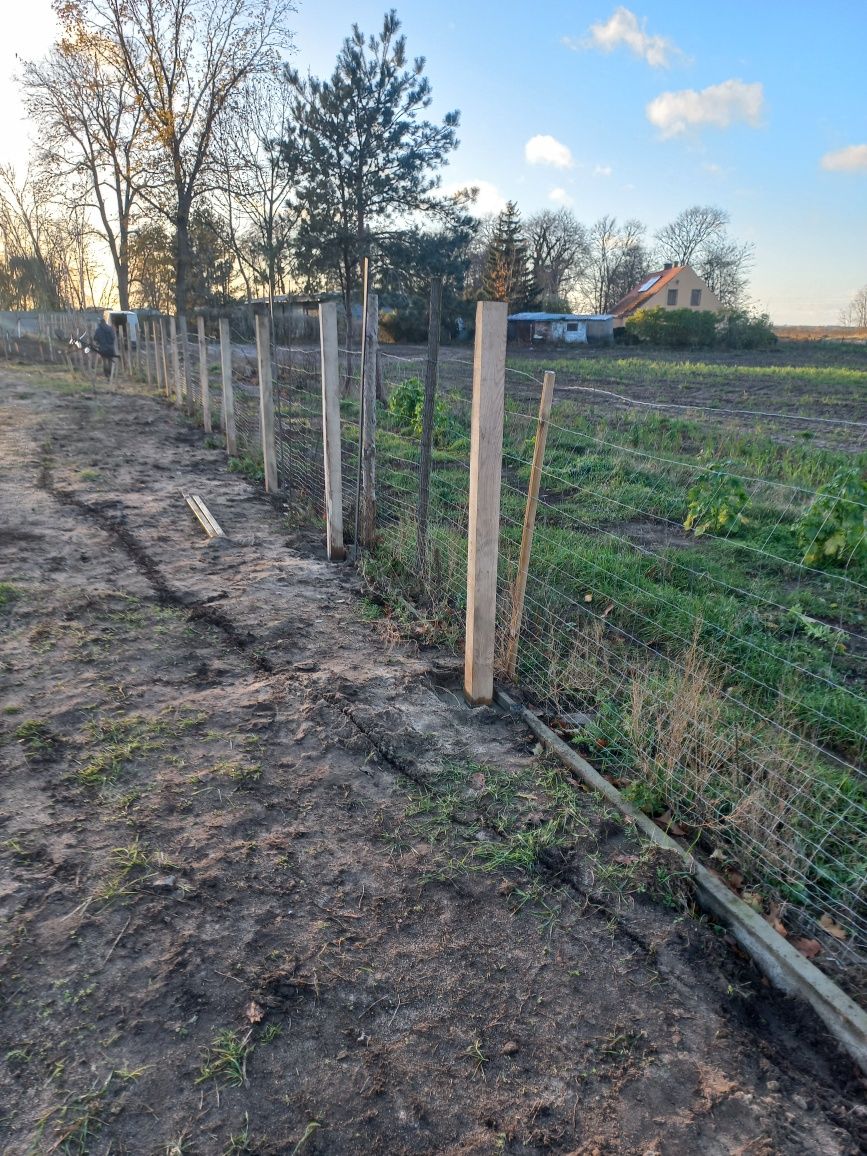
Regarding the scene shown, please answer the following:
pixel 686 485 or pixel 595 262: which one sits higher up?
pixel 595 262

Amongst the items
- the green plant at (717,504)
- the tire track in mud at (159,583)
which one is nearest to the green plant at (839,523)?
the green plant at (717,504)

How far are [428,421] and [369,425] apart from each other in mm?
903

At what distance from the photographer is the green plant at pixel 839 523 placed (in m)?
5.30

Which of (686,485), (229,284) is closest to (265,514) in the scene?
(686,485)

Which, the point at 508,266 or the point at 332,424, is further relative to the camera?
the point at 508,266

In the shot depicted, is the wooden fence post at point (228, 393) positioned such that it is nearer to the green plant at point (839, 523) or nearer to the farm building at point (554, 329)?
the green plant at point (839, 523)

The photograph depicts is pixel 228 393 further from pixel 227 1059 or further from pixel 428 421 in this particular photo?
pixel 227 1059

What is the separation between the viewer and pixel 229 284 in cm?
3644

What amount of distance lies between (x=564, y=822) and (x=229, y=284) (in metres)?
38.7

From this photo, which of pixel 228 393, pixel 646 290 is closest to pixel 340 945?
pixel 228 393

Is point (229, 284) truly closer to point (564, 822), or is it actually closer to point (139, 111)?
point (139, 111)

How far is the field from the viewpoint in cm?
286

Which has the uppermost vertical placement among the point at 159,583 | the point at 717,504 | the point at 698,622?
the point at 717,504

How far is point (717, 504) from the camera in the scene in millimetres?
6543
